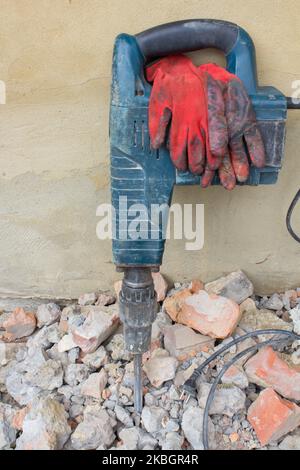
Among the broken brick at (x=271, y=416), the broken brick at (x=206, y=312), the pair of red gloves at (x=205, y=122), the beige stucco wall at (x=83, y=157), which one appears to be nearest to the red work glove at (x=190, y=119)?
the pair of red gloves at (x=205, y=122)

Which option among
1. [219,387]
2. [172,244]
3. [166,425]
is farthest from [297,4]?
[166,425]

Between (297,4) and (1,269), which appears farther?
(1,269)

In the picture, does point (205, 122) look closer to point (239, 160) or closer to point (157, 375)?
point (239, 160)

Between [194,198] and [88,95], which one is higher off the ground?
[88,95]

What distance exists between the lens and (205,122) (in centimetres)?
110

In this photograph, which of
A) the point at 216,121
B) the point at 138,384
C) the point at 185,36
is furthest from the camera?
the point at 138,384

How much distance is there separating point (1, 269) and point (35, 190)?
331 millimetres

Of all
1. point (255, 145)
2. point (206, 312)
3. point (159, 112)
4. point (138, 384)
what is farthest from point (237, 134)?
point (138, 384)

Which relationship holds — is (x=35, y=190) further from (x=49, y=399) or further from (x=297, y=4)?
(x=297, y=4)

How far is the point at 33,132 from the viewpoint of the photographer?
142 centimetres

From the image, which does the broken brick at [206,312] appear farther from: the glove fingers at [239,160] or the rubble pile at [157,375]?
the glove fingers at [239,160]

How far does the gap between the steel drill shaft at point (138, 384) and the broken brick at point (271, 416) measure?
0.30 metres

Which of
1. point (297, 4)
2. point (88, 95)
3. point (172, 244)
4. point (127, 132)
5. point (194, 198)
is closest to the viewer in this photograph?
point (127, 132)

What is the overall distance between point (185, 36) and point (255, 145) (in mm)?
327
